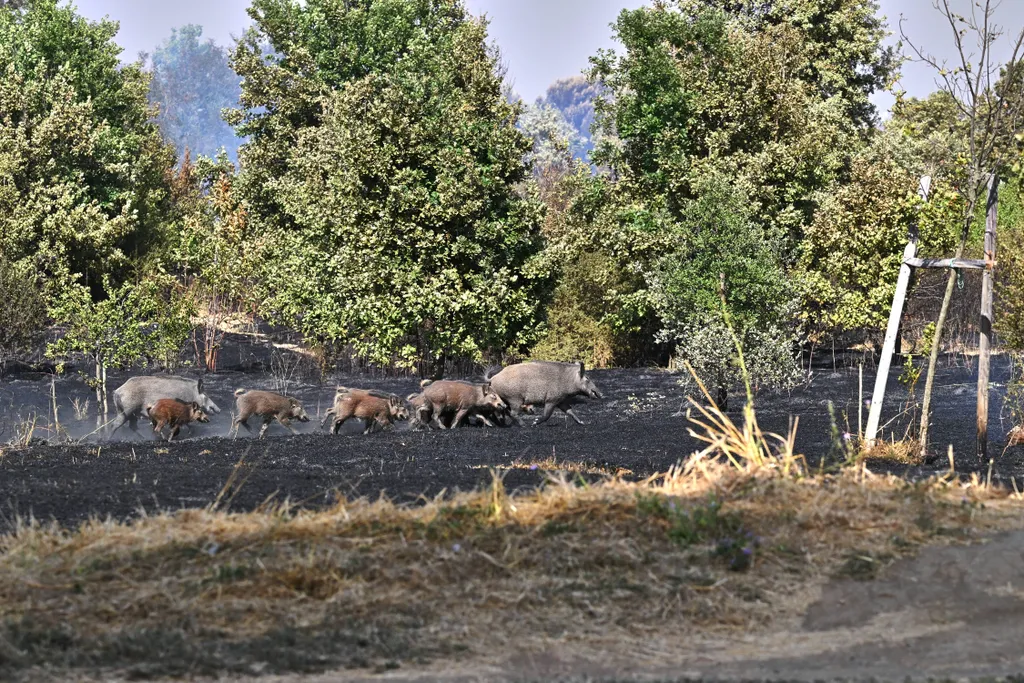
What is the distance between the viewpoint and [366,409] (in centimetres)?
1567

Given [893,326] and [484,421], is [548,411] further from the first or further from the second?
[893,326]

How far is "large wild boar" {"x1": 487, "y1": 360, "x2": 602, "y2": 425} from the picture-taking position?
17531mm

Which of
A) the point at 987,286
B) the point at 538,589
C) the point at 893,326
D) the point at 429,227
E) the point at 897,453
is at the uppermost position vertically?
the point at 429,227

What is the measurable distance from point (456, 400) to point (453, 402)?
0.16 feet

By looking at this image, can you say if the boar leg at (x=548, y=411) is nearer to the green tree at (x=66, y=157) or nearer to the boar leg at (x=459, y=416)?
the boar leg at (x=459, y=416)

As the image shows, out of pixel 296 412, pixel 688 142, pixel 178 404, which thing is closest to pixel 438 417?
pixel 296 412

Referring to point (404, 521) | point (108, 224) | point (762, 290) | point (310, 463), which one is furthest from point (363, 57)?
point (404, 521)

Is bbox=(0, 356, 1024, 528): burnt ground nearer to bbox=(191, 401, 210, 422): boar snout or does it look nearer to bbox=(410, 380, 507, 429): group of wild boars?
bbox=(410, 380, 507, 429): group of wild boars

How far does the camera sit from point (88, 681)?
504 centimetres

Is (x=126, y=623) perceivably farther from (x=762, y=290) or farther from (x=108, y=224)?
(x=108, y=224)

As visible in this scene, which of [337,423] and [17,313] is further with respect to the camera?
[17,313]

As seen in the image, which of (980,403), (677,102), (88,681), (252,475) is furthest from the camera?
(677,102)

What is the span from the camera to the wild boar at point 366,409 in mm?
15500

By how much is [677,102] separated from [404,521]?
2270cm
